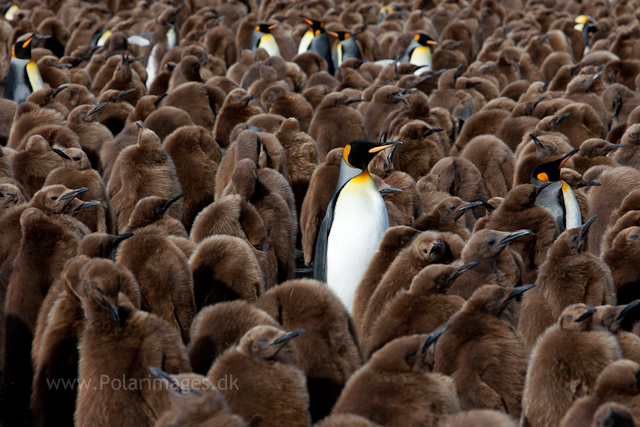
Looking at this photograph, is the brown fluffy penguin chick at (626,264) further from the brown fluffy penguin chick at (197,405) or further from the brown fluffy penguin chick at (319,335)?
the brown fluffy penguin chick at (197,405)

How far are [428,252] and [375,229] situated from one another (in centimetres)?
91

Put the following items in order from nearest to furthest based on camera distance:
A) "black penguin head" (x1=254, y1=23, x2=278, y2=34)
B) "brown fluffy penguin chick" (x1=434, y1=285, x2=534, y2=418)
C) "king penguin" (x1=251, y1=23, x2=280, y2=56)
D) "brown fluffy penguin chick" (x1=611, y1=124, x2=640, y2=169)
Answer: "brown fluffy penguin chick" (x1=434, y1=285, x2=534, y2=418), "brown fluffy penguin chick" (x1=611, y1=124, x2=640, y2=169), "king penguin" (x1=251, y1=23, x2=280, y2=56), "black penguin head" (x1=254, y1=23, x2=278, y2=34)

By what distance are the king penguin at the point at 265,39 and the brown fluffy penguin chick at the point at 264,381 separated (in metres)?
9.79

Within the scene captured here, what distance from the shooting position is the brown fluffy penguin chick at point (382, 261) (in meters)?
3.81

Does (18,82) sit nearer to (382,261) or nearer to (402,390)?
(382,261)

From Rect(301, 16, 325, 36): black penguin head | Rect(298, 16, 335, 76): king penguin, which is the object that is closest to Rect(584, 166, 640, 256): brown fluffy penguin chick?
Rect(298, 16, 335, 76): king penguin

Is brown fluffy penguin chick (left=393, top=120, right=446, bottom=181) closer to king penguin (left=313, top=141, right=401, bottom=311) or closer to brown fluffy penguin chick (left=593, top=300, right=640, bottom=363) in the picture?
king penguin (left=313, top=141, right=401, bottom=311)

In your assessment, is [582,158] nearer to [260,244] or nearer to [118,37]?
[260,244]

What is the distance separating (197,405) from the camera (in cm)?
213

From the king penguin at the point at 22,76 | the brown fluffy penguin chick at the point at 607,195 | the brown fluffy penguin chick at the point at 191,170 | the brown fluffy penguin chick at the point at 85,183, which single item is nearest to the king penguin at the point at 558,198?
the brown fluffy penguin chick at the point at 607,195

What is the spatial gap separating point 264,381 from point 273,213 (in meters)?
2.11

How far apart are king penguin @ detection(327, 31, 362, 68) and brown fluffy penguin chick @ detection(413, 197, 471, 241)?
8.33 m

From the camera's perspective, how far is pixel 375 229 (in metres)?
4.35

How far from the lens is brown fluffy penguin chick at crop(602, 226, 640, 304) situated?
3.63 m
